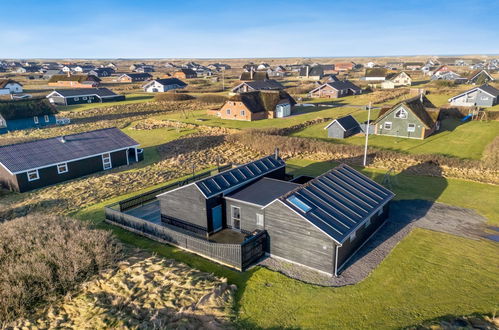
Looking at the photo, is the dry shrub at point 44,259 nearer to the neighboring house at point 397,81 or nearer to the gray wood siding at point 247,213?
the gray wood siding at point 247,213

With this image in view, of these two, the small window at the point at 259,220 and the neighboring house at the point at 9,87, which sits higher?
the neighboring house at the point at 9,87

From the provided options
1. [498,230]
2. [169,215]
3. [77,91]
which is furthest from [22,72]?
[498,230]

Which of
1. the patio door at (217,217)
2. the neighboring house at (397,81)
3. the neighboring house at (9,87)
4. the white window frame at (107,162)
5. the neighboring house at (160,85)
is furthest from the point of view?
the neighboring house at (160,85)

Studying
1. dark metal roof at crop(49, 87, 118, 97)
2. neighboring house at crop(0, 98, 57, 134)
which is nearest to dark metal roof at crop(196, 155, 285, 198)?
neighboring house at crop(0, 98, 57, 134)

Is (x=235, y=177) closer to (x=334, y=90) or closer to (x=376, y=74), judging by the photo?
(x=334, y=90)

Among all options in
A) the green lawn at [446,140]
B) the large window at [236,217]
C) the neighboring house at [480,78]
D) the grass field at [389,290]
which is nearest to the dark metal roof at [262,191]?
the large window at [236,217]

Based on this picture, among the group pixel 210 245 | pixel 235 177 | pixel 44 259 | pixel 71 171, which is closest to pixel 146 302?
pixel 210 245
